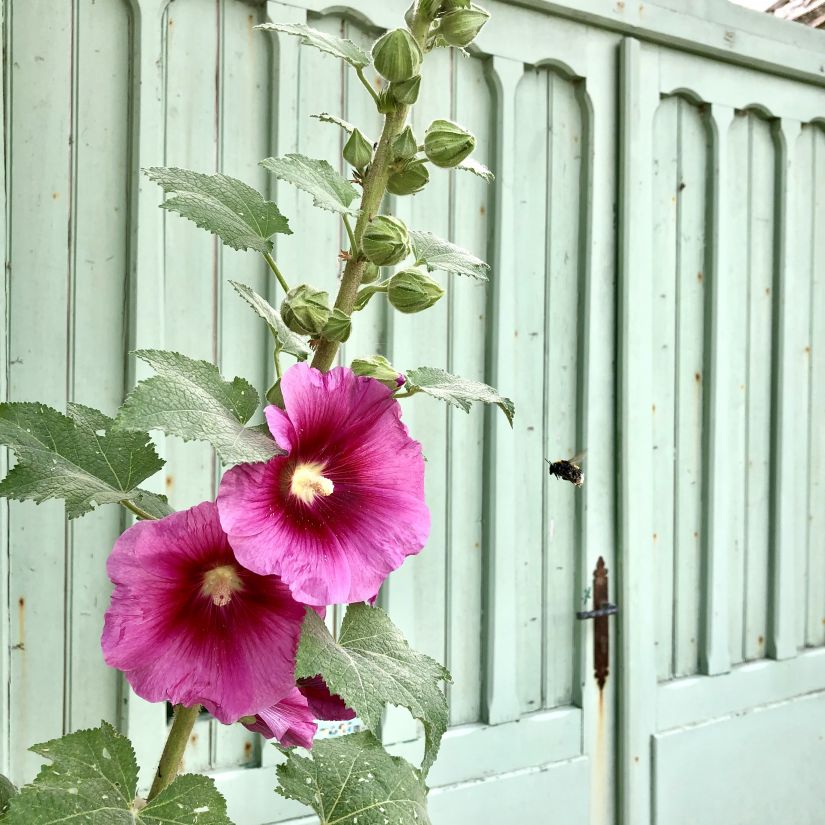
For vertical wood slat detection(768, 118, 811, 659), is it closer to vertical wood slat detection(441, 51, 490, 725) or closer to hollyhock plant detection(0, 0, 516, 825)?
vertical wood slat detection(441, 51, 490, 725)

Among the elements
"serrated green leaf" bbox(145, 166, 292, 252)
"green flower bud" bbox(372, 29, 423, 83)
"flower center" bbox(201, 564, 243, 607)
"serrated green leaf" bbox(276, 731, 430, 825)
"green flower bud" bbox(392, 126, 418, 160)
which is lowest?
"serrated green leaf" bbox(276, 731, 430, 825)

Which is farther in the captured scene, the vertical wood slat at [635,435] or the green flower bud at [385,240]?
the vertical wood slat at [635,435]

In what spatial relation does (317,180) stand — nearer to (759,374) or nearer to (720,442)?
(720,442)

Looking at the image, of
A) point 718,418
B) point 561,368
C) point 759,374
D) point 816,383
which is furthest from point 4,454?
point 816,383

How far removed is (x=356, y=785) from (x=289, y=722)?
60 mm

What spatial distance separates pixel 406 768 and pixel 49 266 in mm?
844

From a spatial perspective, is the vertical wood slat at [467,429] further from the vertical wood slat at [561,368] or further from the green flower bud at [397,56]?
the green flower bud at [397,56]

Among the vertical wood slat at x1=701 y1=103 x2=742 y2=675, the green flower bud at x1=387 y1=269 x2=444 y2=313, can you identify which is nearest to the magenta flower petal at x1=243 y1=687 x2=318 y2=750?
the green flower bud at x1=387 y1=269 x2=444 y2=313

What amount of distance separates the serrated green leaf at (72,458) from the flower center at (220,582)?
73 millimetres

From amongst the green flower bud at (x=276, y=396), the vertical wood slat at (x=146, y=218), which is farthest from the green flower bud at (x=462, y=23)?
the vertical wood slat at (x=146, y=218)

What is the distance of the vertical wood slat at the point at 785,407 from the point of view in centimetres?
182

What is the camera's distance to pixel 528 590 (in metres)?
1.54

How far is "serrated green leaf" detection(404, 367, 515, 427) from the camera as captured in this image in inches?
18.7

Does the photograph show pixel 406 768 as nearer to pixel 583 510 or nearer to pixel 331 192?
pixel 331 192
